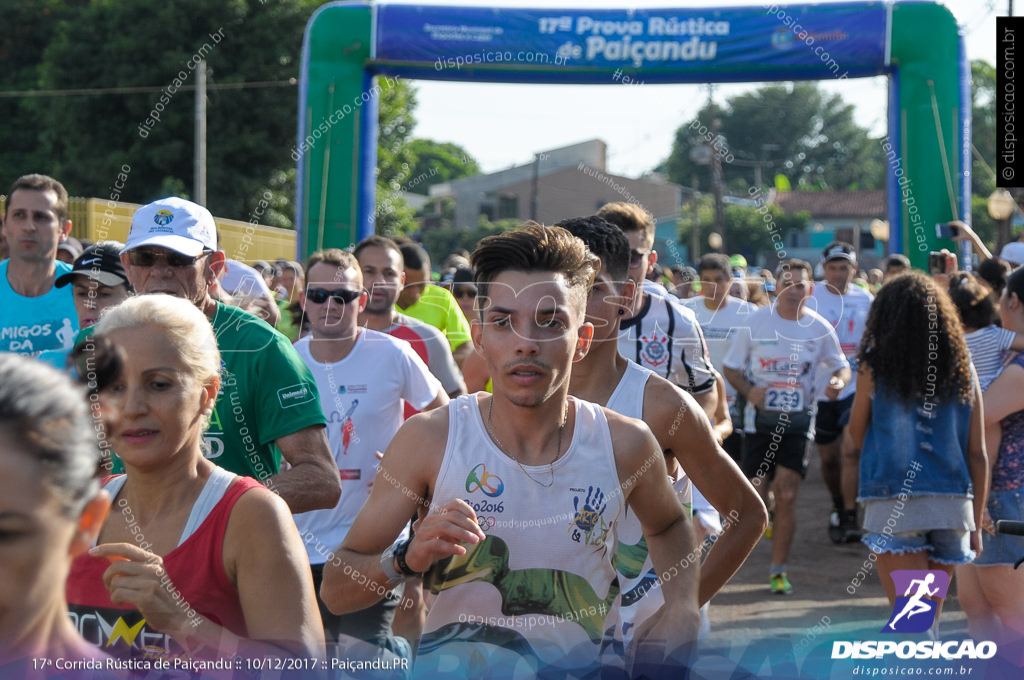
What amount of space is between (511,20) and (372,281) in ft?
23.2

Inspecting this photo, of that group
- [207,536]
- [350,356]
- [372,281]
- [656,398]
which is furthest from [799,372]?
[207,536]

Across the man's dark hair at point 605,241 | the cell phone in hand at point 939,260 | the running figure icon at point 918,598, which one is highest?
the cell phone in hand at point 939,260

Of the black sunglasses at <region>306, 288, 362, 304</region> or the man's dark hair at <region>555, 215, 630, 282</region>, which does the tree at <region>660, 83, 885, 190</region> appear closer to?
the black sunglasses at <region>306, 288, 362, 304</region>

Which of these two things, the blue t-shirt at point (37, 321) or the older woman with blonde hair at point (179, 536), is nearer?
the older woman with blonde hair at point (179, 536)

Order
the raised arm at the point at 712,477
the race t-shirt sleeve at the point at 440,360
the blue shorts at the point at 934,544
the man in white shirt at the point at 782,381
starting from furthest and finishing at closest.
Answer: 1. the man in white shirt at the point at 782,381
2. the race t-shirt sleeve at the point at 440,360
3. the blue shorts at the point at 934,544
4. the raised arm at the point at 712,477

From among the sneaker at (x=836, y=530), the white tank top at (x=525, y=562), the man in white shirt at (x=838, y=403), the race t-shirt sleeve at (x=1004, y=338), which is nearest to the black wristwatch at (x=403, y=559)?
the white tank top at (x=525, y=562)

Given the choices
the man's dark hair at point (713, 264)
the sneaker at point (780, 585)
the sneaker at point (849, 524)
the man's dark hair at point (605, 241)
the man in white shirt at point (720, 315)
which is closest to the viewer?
the man's dark hair at point (605, 241)

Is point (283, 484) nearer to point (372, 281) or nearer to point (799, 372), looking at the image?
point (372, 281)

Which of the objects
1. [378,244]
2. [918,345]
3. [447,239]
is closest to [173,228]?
[378,244]

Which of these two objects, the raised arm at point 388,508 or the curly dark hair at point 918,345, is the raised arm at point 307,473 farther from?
the curly dark hair at point 918,345

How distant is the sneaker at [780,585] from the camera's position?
6.88m

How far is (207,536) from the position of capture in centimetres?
208

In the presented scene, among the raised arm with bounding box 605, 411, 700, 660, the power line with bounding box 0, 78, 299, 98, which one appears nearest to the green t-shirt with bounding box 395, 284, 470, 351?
the raised arm with bounding box 605, 411, 700, 660

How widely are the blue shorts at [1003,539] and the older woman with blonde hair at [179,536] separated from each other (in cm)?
340
